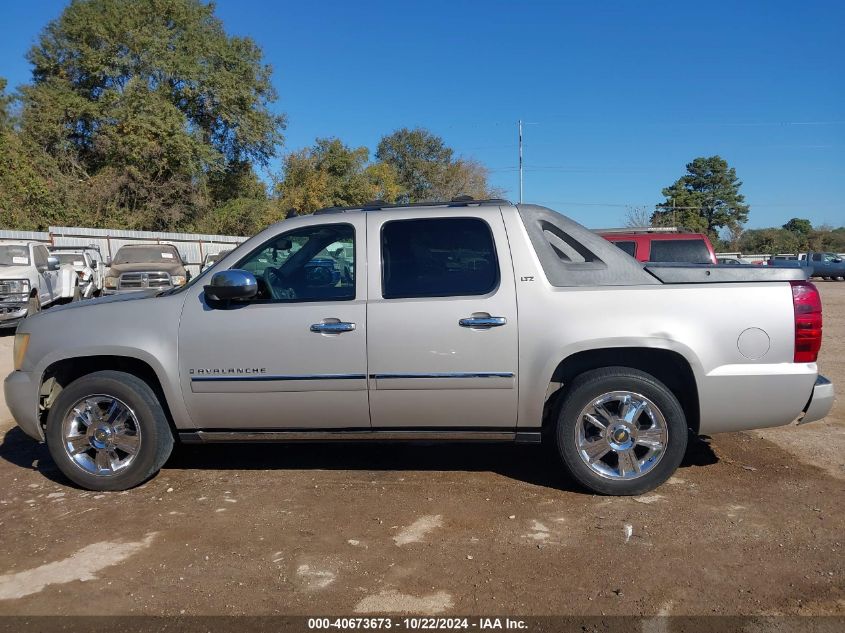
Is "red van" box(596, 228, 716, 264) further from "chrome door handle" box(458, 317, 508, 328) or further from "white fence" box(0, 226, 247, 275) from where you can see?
"white fence" box(0, 226, 247, 275)

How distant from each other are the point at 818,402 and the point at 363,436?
9.37 feet

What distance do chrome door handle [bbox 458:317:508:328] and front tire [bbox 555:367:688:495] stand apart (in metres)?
0.61

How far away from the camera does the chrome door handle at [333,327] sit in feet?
13.9

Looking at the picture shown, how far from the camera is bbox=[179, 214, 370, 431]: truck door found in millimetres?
4258

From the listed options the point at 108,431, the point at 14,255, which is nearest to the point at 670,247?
the point at 108,431

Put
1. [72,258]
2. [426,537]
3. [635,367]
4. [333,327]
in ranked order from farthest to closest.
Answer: [72,258] < [635,367] < [333,327] < [426,537]

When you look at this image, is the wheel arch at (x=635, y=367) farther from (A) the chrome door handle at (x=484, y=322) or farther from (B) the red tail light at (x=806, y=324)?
(B) the red tail light at (x=806, y=324)

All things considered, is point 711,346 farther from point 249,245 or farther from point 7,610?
point 7,610

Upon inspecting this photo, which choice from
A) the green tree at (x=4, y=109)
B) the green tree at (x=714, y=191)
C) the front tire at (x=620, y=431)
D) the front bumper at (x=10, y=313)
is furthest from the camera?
the green tree at (x=714, y=191)

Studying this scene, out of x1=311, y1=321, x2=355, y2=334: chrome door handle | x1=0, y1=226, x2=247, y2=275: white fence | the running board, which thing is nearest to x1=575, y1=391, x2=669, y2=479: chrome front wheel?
the running board

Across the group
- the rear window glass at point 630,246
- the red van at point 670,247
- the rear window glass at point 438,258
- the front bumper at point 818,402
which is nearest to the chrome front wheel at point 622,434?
the front bumper at point 818,402

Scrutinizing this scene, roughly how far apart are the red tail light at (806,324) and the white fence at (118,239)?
18107 mm

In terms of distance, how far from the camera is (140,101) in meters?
33.4

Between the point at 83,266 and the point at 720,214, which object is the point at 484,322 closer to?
the point at 83,266
